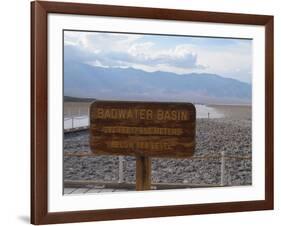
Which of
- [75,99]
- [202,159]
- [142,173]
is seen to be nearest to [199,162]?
[202,159]

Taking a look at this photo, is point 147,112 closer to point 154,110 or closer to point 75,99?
point 154,110

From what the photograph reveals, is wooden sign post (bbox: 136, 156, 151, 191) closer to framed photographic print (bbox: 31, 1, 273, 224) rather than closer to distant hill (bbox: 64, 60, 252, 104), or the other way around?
framed photographic print (bbox: 31, 1, 273, 224)

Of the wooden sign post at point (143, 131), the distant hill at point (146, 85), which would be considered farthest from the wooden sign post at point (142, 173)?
the distant hill at point (146, 85)

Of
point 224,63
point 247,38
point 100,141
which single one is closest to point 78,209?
point 100,141

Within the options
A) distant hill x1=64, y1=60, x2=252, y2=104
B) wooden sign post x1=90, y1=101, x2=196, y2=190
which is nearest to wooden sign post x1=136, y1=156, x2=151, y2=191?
wooden sign post x1=90, y1=101, x2=196, y2=190

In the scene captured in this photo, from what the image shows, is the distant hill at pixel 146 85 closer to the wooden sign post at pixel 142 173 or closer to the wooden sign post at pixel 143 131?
the wooden sign post at pixel 143 131

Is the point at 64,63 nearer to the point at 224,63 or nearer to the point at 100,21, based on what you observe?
the point at 100,21
